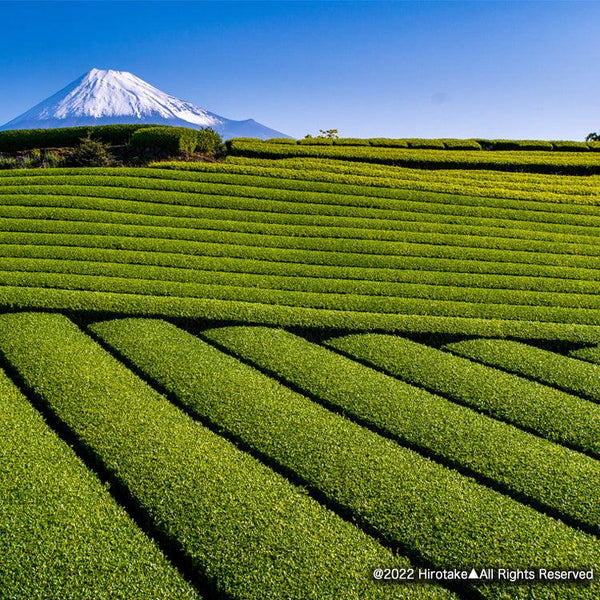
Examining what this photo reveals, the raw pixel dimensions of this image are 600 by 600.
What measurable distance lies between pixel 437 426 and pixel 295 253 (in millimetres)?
9472

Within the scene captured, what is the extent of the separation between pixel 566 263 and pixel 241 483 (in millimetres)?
15269

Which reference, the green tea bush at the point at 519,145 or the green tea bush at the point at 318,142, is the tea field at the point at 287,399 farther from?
the green tea bush at the point at 519,145

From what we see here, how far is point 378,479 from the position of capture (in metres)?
7.60

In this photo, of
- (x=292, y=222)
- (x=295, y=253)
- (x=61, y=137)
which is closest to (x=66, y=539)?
(x=295, y=253)

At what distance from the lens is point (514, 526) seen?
6840mm

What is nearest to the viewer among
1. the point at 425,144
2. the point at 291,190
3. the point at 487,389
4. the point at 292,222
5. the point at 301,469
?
the point at 301,469

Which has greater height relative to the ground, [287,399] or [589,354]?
[589,354]

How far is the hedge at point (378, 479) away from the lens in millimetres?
6457

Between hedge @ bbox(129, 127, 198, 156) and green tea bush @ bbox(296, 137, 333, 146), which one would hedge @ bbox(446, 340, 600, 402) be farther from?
green tea bush @ bbox(296, 137, 333, 146)

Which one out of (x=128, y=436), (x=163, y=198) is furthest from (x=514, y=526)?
(x=163, y=198)

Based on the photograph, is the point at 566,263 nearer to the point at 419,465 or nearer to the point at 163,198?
the point at 419,465

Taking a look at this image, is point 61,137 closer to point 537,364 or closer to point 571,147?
point 537,364

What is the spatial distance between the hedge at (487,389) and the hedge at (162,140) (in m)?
19.1

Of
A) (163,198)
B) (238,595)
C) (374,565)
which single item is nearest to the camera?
(238,595)
